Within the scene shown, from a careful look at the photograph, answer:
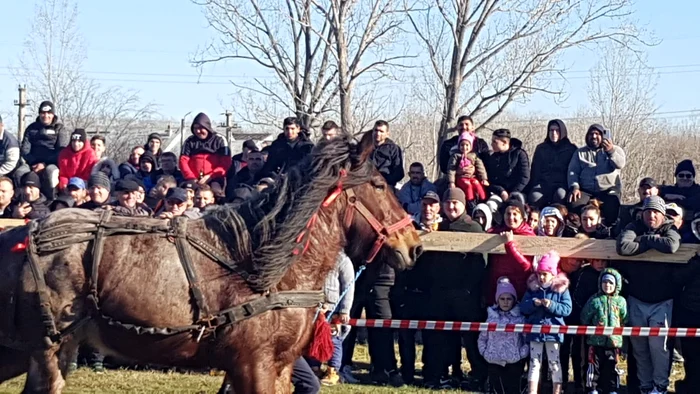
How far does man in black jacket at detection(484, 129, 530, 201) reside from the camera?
1041 cm

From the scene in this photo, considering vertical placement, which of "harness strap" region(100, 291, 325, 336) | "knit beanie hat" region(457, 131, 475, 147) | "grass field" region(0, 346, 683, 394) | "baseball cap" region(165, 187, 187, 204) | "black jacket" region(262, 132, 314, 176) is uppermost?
"knit beanie hat" region(457, 131, 475, 147)

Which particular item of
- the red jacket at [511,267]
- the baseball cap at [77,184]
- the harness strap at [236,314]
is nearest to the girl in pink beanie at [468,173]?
the red jacket at [511,267]

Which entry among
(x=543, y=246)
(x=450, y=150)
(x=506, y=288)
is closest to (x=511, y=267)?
(x=506, y=288)

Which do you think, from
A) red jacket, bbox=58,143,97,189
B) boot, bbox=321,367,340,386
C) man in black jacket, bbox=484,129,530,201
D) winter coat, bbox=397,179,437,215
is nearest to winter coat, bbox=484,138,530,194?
man in black jacket, bbox=484,129,530,201

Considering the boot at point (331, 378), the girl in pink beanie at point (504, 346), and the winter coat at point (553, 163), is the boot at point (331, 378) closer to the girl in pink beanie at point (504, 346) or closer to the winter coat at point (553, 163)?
the girl in pink beanie at point (504, 346)

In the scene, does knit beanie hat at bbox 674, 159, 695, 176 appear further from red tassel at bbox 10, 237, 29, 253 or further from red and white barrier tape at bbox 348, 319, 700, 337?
red tassel at bbox 10, 237, 29, 253

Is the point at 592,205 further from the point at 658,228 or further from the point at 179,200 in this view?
the point at 179,200

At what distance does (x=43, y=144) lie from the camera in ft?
42.4

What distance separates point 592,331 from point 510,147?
9.49 ft

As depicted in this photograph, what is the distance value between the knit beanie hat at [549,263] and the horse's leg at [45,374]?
4.68 m

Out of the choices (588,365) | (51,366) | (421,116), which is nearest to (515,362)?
(588,365)

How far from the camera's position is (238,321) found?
5.57 metres

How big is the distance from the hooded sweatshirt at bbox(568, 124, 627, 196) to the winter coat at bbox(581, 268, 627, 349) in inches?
70.8

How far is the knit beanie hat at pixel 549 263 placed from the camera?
8.54 m
